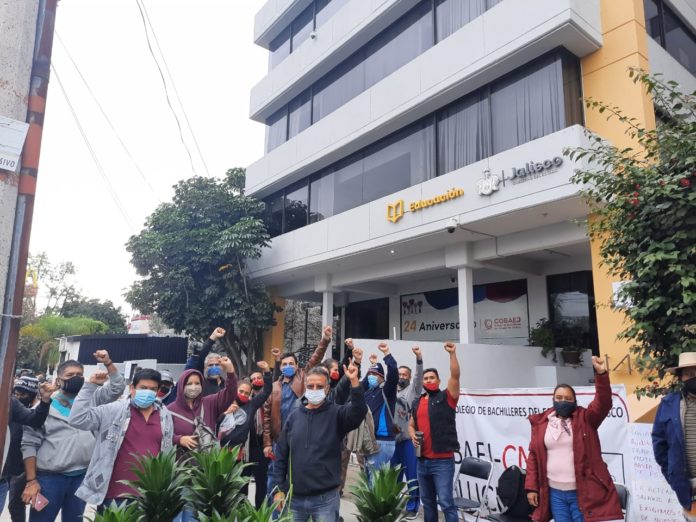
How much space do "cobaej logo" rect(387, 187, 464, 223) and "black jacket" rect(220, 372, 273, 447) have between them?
268 inches

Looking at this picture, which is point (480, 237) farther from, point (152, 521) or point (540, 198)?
point (152, 521)

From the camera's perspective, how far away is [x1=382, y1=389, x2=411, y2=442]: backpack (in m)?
6.37

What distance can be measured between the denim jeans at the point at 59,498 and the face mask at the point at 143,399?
844mm

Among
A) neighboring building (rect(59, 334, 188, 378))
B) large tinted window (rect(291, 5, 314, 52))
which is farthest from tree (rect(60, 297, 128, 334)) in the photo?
large tinted window (rect(291, 5, 314, 52))

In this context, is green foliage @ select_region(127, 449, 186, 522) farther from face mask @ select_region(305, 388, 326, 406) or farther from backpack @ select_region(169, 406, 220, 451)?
backpack @ select_region(169, 406, 220, 451)

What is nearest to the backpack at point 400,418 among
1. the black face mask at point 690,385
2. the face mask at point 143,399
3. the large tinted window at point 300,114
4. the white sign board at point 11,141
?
the face mask at point 143,399

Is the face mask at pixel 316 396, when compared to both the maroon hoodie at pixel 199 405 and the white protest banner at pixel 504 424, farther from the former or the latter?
the white protest banner at pixel 504 424

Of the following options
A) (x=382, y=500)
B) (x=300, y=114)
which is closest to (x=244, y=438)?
(x=382, y=500)

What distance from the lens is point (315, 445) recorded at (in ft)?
12.6

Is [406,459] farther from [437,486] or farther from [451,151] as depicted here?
[451,151]

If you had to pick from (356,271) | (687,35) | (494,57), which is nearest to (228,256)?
(356,271)

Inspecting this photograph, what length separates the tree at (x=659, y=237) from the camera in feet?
12.5

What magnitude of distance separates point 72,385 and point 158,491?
2.09 metres

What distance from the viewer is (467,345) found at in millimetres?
10453
